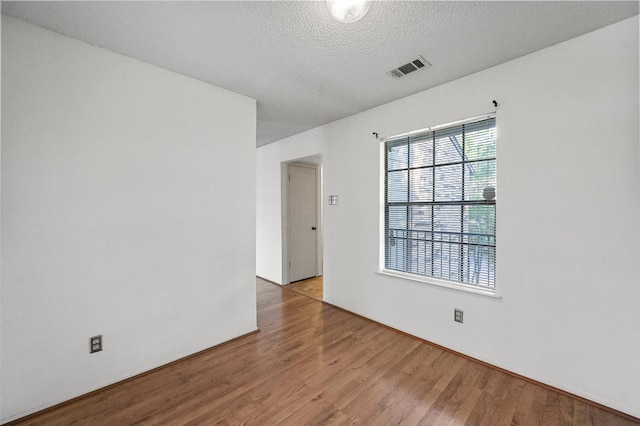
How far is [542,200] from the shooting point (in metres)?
2.03

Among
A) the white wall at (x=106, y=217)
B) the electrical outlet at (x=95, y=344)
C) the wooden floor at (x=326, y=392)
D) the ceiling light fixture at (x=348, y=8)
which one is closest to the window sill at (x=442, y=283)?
the wooden floor at (x=326, y=392)

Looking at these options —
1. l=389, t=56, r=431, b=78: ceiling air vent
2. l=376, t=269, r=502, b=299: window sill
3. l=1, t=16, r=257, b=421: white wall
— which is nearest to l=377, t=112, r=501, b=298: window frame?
l=376, t=269, r=502, b=299: window sill

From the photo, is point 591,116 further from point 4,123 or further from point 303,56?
point 4,123

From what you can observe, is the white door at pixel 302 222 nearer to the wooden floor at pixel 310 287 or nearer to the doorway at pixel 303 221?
the doorway at pixel 303 221

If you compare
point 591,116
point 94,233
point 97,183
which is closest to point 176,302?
point 94,233

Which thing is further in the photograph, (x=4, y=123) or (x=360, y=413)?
(x=360, y=413)

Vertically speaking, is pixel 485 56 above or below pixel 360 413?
above

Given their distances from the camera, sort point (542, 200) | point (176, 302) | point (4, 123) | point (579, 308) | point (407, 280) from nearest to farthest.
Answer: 1. point (4, 123)
2. point (579, 308)
3. point (542, 200)
4. point (176, 302)
5. point (407, 280)

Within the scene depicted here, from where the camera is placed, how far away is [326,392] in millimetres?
1962

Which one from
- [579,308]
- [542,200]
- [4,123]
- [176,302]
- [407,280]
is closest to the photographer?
[4,123]

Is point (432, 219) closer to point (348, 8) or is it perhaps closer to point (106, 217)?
point (348, 8)

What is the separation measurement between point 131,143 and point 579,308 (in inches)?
143

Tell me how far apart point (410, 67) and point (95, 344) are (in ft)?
11.1

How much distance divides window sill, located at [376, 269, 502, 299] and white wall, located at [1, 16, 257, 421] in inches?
68.4
